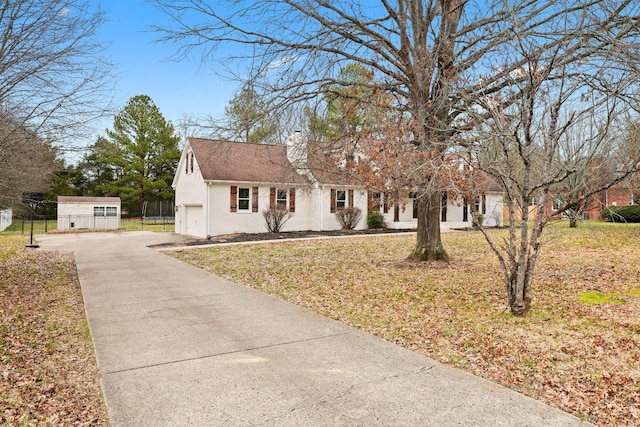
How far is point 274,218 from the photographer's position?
22.2 m

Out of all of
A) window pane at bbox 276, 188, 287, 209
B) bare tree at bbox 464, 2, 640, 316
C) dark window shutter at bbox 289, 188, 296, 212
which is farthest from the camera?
dark window shutter at bbox 289, 188, 296, 212

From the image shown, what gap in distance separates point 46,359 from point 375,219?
68.5 ft

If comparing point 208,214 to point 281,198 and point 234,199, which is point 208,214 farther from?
point 281,198

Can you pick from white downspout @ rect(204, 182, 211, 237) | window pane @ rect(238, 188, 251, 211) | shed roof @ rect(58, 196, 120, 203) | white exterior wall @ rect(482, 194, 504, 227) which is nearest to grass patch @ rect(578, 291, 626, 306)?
white downspout @ rect(204, 182, 211, 237)

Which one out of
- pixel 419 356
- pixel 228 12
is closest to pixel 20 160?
pixel 228 12

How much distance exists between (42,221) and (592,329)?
47.6 metres

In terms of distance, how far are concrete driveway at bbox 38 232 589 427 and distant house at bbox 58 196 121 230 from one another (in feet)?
85.9

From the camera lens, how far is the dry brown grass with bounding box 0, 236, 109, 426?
11.7ft

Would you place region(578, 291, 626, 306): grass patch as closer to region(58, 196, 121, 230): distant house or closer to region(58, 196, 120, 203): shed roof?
region(58, 196, 121, 230): distant house

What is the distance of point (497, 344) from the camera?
5.09 m

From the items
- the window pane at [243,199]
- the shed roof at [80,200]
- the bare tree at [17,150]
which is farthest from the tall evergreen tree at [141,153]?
the bare tree at [17,150]

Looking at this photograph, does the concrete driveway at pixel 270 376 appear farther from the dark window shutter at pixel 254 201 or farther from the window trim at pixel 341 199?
the window trim at pixel 341 199

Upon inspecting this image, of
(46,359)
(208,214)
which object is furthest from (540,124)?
(208,214)

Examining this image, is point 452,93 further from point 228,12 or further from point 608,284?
point 228,12
